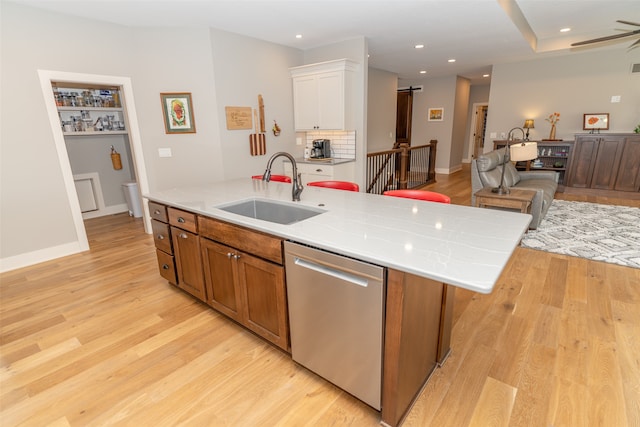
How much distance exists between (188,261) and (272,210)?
0.78 m

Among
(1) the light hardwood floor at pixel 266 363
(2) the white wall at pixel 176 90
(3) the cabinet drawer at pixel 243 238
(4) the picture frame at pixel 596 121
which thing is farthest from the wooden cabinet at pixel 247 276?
(4) the picture frame at pixel 596 121

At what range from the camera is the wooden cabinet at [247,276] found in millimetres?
1756

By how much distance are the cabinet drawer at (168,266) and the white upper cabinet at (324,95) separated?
10.2ft

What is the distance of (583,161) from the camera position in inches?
233

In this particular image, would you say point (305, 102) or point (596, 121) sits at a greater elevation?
point (305, 102)

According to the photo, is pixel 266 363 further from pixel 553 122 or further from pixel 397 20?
pixel 553 122

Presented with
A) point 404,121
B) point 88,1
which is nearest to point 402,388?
point 88,1

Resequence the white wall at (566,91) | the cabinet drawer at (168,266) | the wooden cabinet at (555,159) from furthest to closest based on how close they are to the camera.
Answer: the wooden cabinet at (555,159) < the white wall at (566,91) < the cabinet drawer at (168,266)

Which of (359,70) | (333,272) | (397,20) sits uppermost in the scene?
(397,20)

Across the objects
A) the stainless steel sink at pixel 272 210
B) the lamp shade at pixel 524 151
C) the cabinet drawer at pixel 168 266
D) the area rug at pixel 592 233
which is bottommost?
the area rug at pixel 592 233

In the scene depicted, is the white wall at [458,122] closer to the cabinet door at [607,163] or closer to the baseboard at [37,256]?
the cabinet door at [607,163]

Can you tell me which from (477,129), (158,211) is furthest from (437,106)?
(158,211)

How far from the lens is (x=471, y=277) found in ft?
3.47

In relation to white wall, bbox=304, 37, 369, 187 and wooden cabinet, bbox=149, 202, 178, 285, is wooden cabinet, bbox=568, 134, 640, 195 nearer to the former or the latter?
white wall, bbox=304, 37, 369, 187
